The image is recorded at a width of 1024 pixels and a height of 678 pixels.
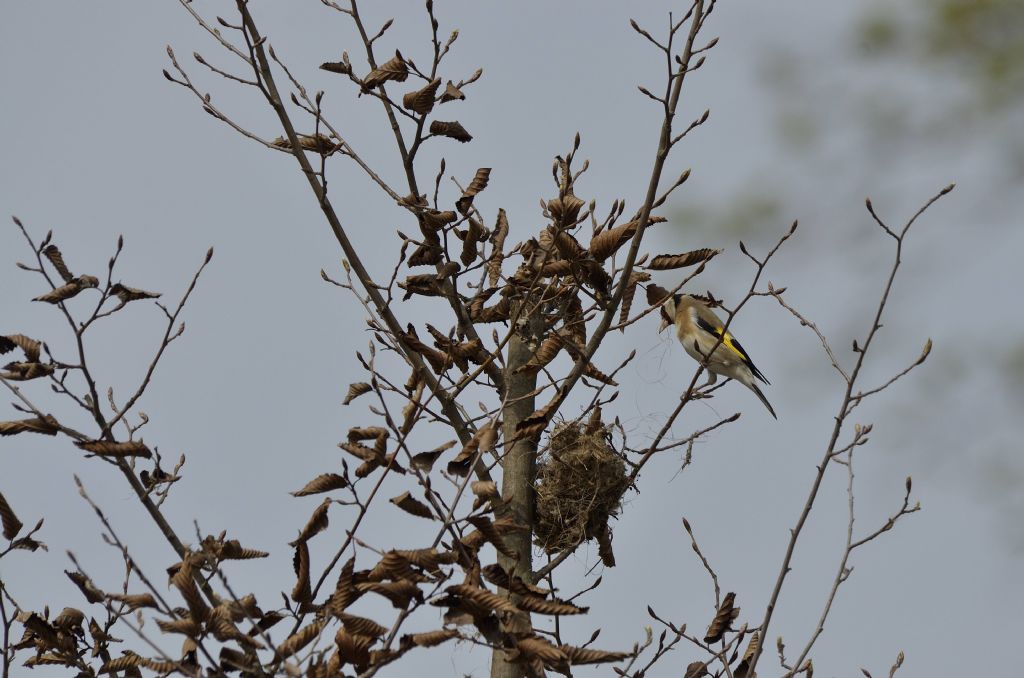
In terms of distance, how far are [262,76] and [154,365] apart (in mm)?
1516

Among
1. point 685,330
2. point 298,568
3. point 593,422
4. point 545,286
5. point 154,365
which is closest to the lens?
point 298,568

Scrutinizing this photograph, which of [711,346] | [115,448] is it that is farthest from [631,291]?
[711,346]

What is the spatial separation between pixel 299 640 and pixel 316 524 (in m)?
0.42

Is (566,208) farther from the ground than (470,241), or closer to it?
closer to it

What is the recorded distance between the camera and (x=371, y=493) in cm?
379

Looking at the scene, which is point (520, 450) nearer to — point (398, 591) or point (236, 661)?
point (398, 591)

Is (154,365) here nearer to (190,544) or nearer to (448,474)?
(190,544)

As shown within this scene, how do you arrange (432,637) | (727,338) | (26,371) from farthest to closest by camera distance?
(727,338) → (26,371) → (432,637)

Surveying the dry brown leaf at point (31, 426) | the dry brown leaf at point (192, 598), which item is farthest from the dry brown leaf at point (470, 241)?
the dry brown leaf at point (192, 598)

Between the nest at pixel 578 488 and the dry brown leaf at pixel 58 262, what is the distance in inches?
94.5

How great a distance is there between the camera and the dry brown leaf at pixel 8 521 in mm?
4008

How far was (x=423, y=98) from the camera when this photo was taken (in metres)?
4.62

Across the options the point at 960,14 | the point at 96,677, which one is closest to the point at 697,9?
the point at 960,14

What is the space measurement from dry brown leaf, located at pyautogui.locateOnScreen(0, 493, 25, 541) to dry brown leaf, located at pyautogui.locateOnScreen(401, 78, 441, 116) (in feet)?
7.39
